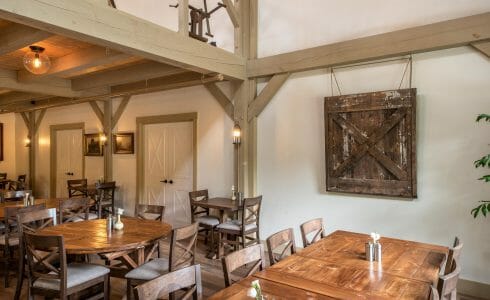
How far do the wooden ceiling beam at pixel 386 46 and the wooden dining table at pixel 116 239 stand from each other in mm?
2624

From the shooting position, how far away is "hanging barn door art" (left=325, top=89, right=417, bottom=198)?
3548 millimetres

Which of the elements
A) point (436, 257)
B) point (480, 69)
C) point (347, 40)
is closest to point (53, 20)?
point (347, 40)

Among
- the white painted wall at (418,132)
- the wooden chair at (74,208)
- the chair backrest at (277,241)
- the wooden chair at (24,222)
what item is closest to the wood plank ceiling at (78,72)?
the white painted wall at (418,132)

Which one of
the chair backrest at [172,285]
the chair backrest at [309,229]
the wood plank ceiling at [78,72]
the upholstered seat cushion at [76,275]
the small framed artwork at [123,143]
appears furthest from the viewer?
the small framed artwork at [123,143]

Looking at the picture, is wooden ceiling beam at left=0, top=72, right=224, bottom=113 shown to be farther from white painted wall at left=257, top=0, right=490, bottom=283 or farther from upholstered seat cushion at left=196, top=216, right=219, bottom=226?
upholstered seat cushion at left=196, top=216, right=219, bottom=226

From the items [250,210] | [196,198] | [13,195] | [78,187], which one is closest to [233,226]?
[250,210]

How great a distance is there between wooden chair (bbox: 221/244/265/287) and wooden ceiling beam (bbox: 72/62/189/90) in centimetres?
352

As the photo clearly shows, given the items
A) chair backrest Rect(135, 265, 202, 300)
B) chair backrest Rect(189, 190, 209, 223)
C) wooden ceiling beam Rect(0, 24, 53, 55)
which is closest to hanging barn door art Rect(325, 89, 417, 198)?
chair backrest Rect(189, 190, 209, 223)

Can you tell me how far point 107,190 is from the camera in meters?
6.71

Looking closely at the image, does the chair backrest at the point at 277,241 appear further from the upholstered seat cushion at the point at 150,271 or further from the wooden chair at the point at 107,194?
the wooden chair at the point at 107,194

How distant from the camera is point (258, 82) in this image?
15.9ft

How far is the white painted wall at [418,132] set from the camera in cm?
332

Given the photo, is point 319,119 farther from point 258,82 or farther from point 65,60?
point 65,60

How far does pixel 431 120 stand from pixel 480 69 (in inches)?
25.9
